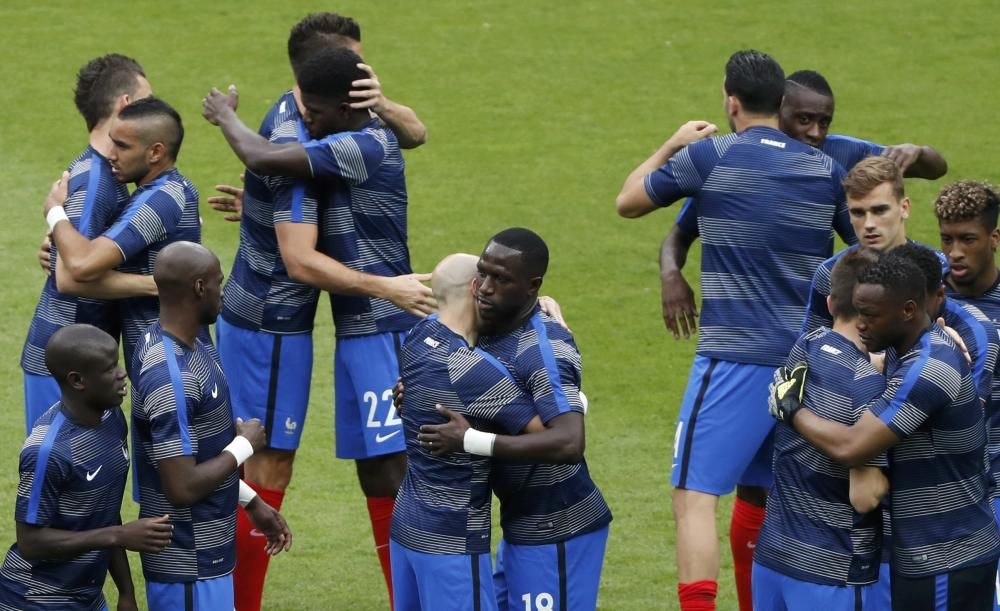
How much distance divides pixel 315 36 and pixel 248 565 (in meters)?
2.33

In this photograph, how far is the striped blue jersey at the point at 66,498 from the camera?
532 centimetres

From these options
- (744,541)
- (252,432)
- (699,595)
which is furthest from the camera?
(744,541)

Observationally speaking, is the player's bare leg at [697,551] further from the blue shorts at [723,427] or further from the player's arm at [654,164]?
the player's arm at [654,164]

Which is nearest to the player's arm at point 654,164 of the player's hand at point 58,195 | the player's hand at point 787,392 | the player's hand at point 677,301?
the player's hand at point 677,301

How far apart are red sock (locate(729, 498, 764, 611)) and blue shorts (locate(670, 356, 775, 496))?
292mm

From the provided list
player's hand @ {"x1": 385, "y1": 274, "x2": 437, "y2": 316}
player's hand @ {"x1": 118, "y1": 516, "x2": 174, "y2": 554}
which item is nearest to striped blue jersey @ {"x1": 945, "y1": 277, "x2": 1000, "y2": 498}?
player's hand @ {"x1": 385, "y1": 274, "x2": 437, "y2": 316}

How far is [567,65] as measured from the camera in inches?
629

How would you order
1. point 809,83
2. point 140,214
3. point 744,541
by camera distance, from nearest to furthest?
point 140,214
point 744,541
point 809,83

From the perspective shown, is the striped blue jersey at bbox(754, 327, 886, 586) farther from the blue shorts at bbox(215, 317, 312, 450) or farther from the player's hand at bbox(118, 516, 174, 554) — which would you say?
the blue shorts at bbox(215, 317, 312, 450)

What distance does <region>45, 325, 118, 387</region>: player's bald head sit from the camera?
17.4 ft

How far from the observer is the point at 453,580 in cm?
549

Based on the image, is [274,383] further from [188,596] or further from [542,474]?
[542,474]

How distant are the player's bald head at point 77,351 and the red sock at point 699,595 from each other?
2.50m

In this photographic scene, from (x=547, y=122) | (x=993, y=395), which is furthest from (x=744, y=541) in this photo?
(x=547, y=122)
